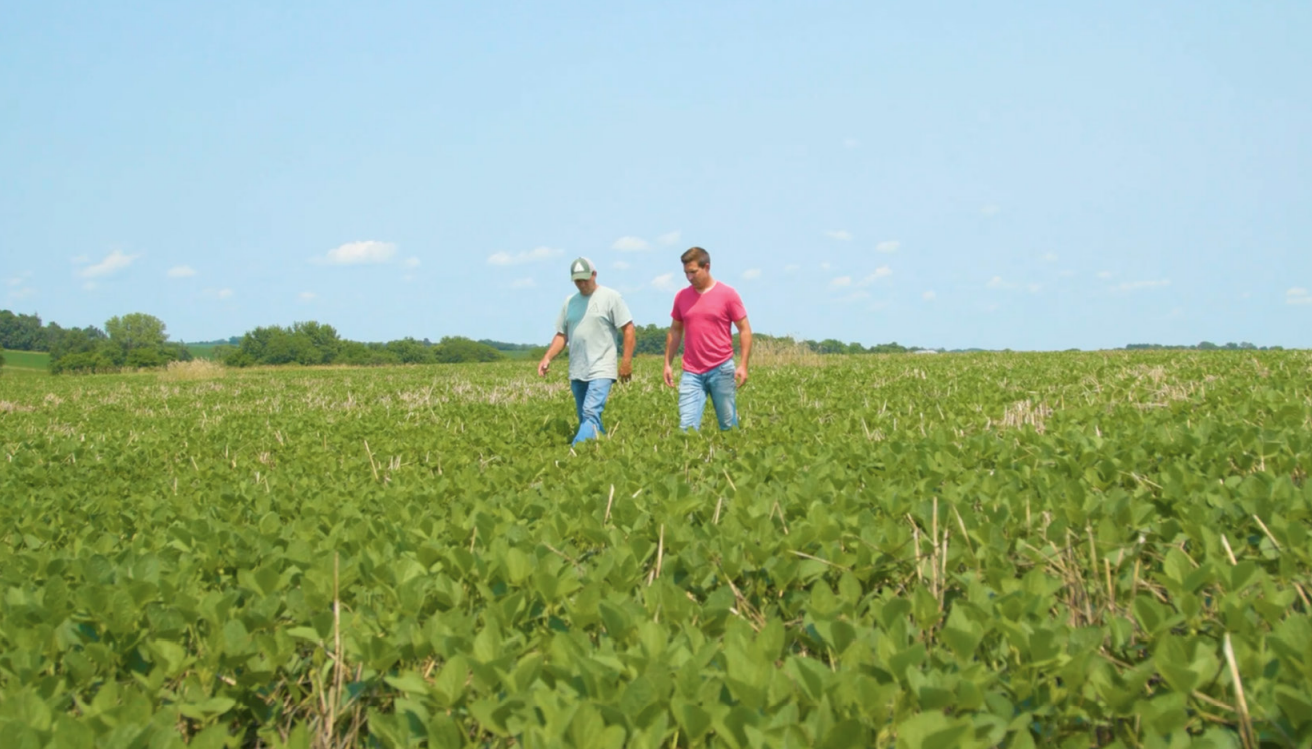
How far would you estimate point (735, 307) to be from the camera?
8.36 meters

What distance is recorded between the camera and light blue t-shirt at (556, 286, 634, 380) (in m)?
8.73

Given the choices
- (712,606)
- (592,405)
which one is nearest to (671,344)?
(592,405)

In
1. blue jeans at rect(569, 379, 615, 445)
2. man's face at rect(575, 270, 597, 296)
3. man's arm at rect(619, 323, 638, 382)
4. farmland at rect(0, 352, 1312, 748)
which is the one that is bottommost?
farmland at rect(0, 352, 1312, 748)

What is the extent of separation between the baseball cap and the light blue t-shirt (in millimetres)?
258

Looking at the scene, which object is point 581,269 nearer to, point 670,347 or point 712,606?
point 670,347

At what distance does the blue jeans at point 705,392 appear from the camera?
8.41 m

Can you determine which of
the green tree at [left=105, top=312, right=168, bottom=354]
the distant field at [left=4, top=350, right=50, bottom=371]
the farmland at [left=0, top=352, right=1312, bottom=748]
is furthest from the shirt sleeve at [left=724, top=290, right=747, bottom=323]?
the green tree at [left=105, top=312, right=168, bottom=354]

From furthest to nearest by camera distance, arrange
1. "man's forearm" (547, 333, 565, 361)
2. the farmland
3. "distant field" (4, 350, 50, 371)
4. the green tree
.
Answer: the green tree
"distant field" (4, 350, 50, 371)
"man's forearm" (547, 333, 565, 361)
the farmland

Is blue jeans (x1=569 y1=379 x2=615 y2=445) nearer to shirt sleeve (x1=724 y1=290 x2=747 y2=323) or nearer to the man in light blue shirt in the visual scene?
the man in light blue shirt

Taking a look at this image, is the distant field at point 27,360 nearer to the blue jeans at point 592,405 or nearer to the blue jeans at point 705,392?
the blue jeans at point 592,405

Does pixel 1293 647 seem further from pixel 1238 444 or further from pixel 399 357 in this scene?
pixel 399 357

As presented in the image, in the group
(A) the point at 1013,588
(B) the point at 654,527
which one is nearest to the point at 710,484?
(B) the point at 654,527

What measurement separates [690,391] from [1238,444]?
16.1ft

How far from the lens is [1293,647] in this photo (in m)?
1.97
